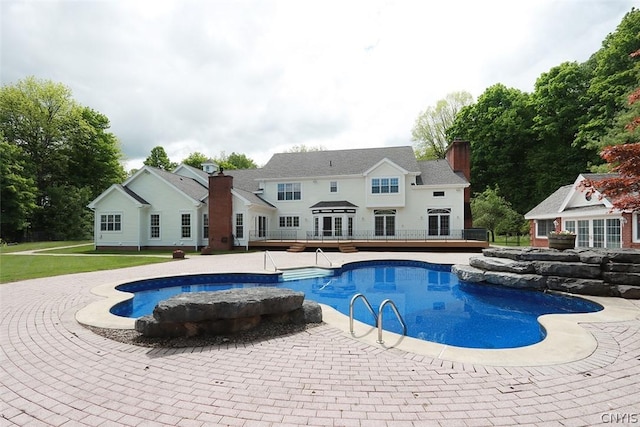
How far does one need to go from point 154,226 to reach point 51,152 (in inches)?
911

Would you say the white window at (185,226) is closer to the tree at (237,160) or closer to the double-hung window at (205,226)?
the double-hung window at (205,226)

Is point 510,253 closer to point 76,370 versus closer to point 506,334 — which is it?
point 506,334

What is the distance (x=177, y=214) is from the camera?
26.3 m

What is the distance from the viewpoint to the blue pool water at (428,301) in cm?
711

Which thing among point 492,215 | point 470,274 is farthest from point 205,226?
point 492,215

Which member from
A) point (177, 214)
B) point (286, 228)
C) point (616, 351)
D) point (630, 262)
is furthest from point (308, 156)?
point (616, 351)

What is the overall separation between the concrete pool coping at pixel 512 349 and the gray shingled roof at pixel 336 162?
22.8m

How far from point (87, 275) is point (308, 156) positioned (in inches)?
971

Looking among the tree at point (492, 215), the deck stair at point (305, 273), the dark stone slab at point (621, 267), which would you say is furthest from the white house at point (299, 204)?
the dark stone slab at point (621, 267)

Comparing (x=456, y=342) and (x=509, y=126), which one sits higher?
(x=509, y=126)

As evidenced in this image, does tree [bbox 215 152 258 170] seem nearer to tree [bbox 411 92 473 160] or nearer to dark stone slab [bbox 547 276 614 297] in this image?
tree [bbox 411 92 473 160]

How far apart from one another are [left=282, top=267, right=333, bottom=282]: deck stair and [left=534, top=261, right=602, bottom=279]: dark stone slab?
321 inches

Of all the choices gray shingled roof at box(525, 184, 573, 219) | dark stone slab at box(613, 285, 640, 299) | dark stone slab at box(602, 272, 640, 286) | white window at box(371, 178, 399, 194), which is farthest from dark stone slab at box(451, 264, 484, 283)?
white window at box(371, 178, 399, 194)

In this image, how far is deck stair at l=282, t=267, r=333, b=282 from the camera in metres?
13.3
